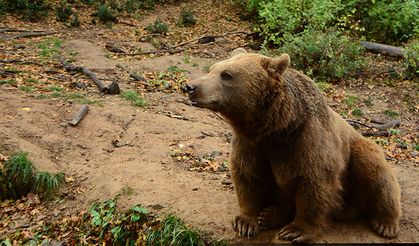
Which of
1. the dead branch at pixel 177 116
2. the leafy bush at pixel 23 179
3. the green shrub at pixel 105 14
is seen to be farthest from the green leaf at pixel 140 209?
the green shrub at pixel 105 14

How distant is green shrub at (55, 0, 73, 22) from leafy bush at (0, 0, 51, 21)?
599 mm

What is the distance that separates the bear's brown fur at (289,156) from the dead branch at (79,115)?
13.8ft

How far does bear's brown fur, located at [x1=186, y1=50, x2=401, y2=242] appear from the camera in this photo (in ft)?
12.4

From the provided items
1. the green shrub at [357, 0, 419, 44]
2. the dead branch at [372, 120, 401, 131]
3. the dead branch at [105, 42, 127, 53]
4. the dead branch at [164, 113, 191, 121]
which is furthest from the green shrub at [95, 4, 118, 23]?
the dead branch at [372, 120, 401, 131]

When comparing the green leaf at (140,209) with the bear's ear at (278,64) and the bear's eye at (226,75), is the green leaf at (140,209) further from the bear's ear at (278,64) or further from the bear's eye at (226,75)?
the bear's ear at (278,64)

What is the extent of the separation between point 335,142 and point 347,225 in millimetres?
962

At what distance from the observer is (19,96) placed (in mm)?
8477

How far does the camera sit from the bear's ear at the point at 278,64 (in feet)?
12.5

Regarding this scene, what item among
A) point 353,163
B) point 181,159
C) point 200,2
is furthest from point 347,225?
point 200,2

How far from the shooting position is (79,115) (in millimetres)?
7754

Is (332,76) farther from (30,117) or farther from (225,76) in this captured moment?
(225,76)

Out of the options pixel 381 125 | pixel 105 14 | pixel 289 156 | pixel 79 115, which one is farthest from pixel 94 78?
pixel 105 14

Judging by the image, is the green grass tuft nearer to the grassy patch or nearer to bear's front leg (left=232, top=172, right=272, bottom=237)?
bear's front leg (left=232, top=172, right=272, bottom=237)

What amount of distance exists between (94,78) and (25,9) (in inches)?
375
